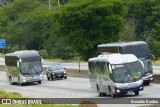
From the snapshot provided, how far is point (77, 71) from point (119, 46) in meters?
19.6

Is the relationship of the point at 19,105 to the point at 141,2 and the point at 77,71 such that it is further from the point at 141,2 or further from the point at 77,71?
the point at 141,2

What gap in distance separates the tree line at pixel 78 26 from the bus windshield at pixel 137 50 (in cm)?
4121

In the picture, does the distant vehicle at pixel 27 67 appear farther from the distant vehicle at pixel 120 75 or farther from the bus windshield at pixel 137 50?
the distant vehicle at pixel 120 75

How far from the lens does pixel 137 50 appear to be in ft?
117

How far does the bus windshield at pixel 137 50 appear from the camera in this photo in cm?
3556

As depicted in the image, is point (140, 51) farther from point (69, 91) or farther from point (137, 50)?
point (69, 91)

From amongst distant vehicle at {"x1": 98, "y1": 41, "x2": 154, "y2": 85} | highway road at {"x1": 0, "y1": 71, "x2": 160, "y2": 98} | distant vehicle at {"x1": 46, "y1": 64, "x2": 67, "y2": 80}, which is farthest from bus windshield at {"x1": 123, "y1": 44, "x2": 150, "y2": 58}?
distant vehicle at {"x1": 46, "y1": 64, "x2": 67, "y2": 80}

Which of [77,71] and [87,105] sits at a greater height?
[87,105]

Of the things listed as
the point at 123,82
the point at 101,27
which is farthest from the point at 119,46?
the point at 101,27

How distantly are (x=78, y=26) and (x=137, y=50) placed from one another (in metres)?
43.8

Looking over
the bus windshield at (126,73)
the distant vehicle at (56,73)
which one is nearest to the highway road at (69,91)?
the bus windshield at (126,73)

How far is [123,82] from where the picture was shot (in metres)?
29.0

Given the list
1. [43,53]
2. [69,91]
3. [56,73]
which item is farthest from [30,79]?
[43,53]

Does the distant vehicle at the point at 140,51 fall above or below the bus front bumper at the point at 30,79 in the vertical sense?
above
